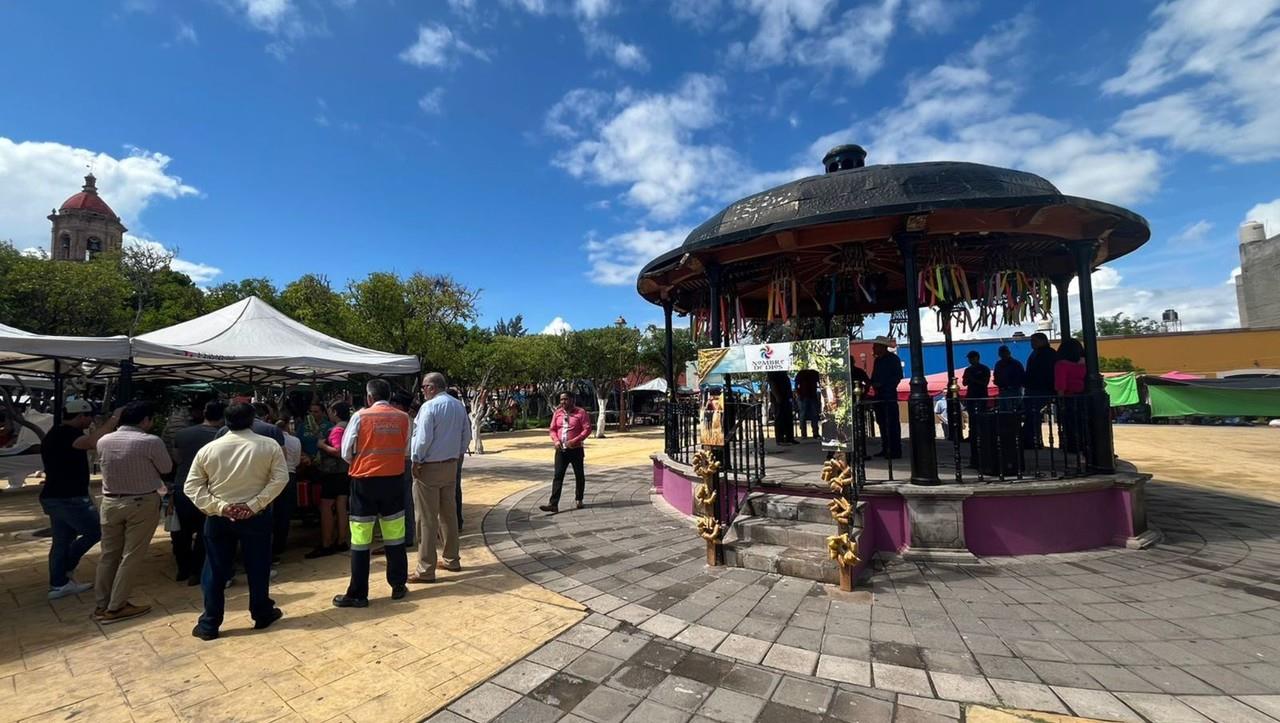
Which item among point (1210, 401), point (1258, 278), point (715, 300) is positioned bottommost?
point (1210, 401)

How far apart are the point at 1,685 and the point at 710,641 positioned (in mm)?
4170

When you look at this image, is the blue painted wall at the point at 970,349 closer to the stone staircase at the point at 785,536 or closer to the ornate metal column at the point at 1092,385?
the ornate metal column at the point at 1092,385

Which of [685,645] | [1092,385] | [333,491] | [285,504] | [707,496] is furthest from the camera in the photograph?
[1092,385]

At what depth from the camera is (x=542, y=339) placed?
28.3 metres

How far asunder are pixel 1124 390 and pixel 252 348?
31.8 m

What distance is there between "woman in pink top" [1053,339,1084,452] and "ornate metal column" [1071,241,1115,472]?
9 centimetres

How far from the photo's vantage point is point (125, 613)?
3830 mm

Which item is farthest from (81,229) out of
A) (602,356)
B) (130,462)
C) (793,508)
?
(793,508)

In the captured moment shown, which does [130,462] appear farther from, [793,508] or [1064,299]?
[1064,299]

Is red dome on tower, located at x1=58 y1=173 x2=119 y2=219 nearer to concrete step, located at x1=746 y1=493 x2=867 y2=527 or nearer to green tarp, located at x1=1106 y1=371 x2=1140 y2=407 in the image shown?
concrete step, located at x1=746 y1=493 x2=867 y2=527

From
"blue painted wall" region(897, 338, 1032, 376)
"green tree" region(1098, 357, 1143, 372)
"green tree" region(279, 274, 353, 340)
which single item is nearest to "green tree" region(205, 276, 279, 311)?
"green tree" region(279, 274, 353, 340)

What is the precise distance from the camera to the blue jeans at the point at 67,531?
4301 mm

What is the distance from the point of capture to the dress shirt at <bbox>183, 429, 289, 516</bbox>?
3486 millimetres

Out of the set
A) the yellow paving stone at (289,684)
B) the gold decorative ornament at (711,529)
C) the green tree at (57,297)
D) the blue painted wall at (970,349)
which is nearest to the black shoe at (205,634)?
the yellow paving stone at (289,684)
